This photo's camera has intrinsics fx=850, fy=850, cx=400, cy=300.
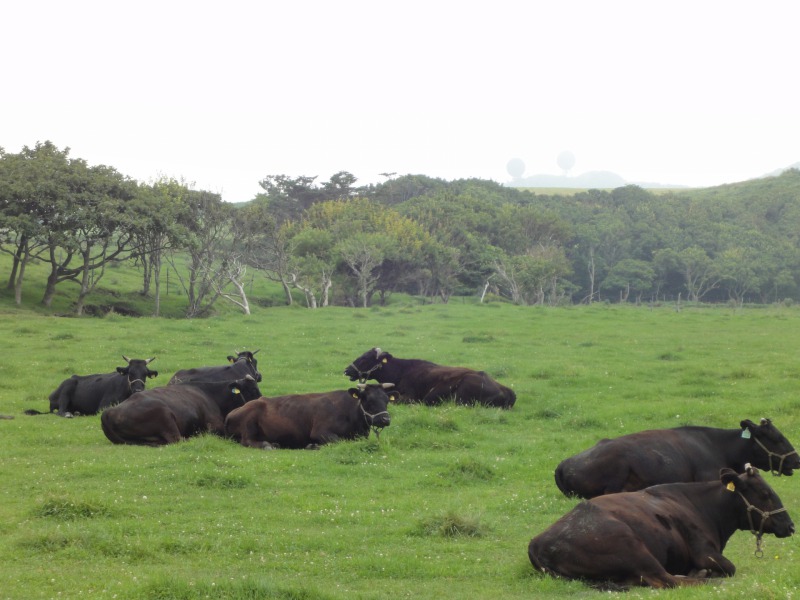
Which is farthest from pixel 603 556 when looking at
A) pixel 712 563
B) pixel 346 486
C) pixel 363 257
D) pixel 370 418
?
pixel 363 257

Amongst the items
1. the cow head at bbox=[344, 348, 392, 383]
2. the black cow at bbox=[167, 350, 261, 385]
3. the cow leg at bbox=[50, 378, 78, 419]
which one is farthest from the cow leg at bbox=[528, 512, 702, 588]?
the cow leg at bbox=[50, 378, 78, 419]

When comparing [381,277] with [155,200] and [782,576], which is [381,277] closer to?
[155,200]

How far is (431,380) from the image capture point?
2067 centimetres

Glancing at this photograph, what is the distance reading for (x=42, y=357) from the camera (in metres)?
26.2

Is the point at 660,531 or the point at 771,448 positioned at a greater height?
the point at 771,448

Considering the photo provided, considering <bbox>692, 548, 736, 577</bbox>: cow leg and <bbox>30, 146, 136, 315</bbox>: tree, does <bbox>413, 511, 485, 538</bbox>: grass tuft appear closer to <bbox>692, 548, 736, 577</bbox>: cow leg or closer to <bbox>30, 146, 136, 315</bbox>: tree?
<bbox>692, 548, 736, 577</bbox>: cow leg

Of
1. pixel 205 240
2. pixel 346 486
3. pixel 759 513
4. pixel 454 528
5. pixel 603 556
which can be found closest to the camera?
pixel 603 556

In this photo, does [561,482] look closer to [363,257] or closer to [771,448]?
[771,448]

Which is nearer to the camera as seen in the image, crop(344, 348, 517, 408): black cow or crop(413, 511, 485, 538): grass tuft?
crop(413, 511, 485, 538): grass tuft

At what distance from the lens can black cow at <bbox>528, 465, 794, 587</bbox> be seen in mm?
8375

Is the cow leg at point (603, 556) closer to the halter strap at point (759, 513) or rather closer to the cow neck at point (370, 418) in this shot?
the halter strap at point (759, 513)

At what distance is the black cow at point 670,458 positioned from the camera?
11461 mm

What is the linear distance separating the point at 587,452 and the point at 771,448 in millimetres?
2583

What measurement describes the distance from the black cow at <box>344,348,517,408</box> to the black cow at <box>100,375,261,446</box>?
169 inches
